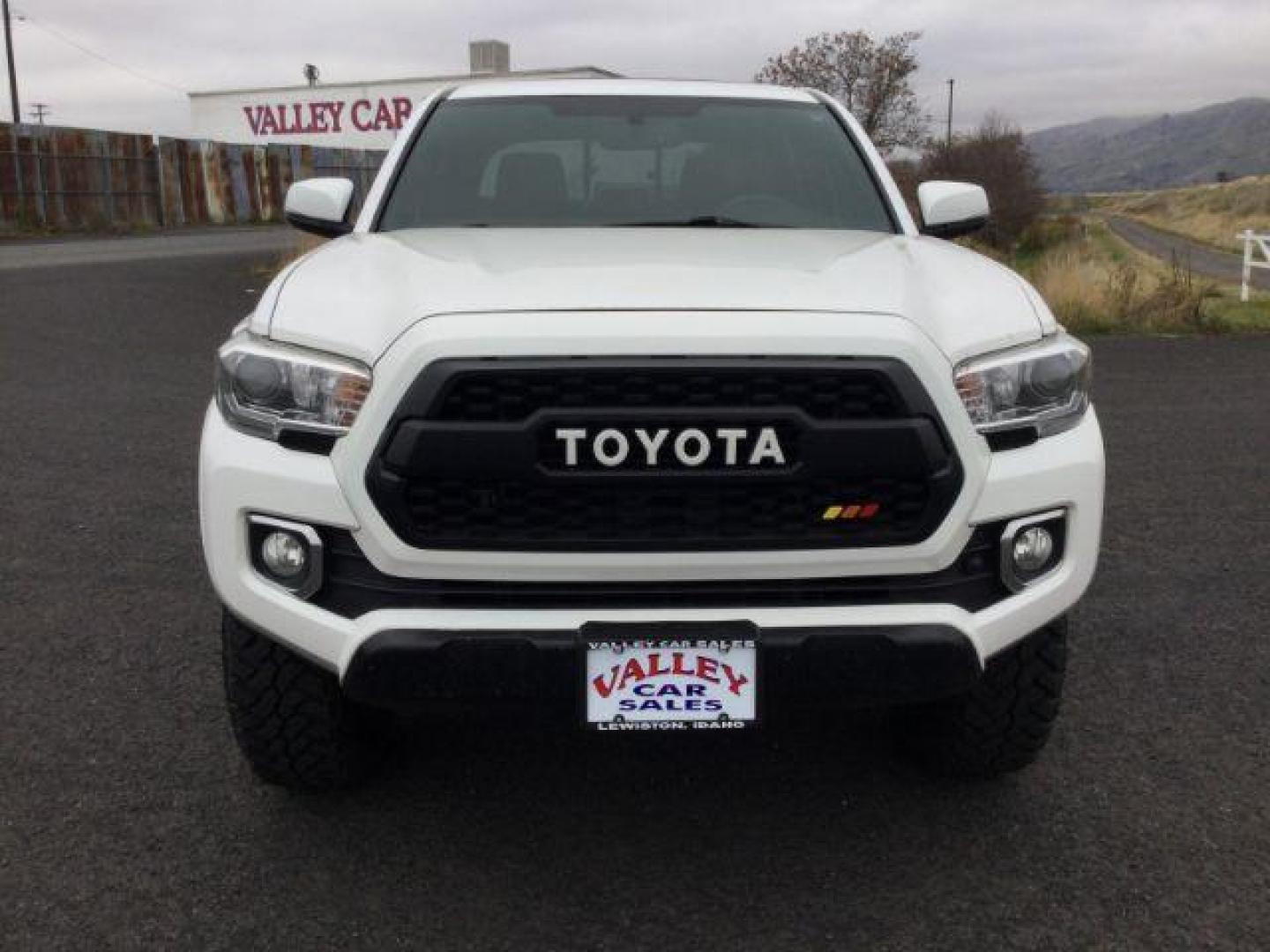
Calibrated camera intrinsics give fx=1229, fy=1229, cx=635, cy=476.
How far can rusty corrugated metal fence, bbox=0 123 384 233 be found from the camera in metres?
25.7

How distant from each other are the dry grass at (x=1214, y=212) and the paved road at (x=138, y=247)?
124 feet

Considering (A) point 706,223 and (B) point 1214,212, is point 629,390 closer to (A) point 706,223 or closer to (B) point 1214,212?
(A) point 706,223

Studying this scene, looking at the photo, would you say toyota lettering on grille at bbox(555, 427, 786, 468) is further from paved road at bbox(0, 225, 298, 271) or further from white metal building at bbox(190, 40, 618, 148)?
white metal building at bbox(190, 40, 618, 148)

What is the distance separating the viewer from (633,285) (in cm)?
247

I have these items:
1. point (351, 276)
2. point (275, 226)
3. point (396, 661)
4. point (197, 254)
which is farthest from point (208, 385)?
point (275, 226)

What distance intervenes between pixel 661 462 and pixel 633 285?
0.42m

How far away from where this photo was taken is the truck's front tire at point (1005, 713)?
2.68 m

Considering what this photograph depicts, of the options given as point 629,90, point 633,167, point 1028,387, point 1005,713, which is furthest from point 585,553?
point 629,90

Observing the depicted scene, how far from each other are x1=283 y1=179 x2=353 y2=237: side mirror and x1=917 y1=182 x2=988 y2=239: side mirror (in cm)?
176

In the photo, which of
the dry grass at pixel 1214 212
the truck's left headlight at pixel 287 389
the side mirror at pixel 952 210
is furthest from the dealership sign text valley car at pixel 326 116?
the truck's left headlight at pixel 287 389

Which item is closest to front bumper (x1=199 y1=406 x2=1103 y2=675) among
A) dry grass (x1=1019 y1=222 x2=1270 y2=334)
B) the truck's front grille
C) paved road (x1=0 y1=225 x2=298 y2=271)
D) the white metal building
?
the truck's front grille

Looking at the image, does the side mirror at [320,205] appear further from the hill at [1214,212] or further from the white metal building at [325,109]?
the hill at [1214,212]

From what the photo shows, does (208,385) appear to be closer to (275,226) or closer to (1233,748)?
(1233,748)

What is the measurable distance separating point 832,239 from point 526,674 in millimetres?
1575
